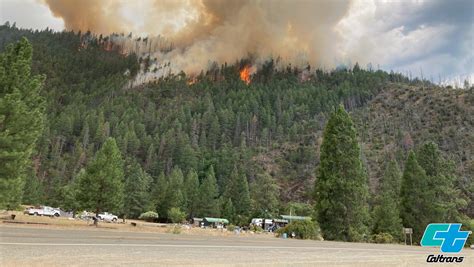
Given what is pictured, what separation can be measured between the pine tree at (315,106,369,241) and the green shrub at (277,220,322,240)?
3.12 feet

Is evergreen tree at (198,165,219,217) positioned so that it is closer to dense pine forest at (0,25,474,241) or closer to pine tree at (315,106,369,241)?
dense pine forest at (0,25,474,241)

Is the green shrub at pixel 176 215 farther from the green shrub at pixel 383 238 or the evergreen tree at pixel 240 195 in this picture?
the green shrub at pixel 383 238

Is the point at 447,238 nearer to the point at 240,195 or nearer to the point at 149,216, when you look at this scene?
the point at 149,216

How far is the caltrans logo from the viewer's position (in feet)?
42.6

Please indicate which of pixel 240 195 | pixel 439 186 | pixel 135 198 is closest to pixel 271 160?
pixel 240 195

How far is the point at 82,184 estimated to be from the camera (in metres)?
42.3

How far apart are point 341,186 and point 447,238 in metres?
19.2

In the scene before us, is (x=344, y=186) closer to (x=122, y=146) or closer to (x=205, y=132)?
(x=122, y=146)

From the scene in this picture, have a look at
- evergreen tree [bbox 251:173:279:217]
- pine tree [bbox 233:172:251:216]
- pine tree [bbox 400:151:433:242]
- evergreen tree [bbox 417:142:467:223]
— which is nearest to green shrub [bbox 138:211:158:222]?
pine tree [bbox 233:172:251:216]

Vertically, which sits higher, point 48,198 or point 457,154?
point 457,154

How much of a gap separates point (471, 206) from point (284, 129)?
91789mm

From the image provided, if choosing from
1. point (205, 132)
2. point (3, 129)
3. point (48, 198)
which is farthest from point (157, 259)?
point (205, 132)

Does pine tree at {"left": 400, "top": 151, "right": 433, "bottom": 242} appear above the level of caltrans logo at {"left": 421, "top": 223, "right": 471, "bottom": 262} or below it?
above

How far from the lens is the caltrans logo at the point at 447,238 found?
1297cm
